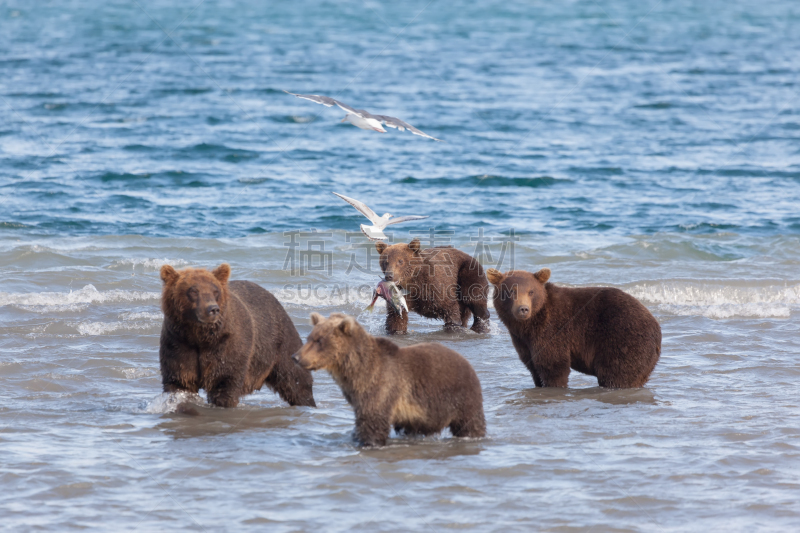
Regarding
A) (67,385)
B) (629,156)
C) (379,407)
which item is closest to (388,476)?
(379,407)

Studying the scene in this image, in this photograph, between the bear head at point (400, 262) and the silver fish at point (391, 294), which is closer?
the silver fish at point (391, 294)

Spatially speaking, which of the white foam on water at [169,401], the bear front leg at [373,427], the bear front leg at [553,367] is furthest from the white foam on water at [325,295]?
the bear front leg at [373,427]

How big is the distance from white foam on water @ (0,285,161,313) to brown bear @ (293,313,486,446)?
563 cm

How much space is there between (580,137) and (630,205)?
802cm

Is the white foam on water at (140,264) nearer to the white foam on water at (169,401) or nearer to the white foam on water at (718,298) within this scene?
the white foam on water at (169,401)

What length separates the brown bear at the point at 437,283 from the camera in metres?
10.7

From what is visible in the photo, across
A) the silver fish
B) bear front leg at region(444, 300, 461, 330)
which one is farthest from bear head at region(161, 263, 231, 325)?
bear front leg at region(444, 300, 461, 330)

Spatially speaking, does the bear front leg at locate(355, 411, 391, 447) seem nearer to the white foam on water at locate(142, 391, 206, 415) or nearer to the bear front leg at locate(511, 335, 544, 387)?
the white foam on water at locate(142, 391, 206, 415)

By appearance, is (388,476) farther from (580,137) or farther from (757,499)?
(580,137)

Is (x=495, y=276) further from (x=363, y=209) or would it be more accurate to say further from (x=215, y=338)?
(x=363, y=209)

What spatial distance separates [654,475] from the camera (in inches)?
227

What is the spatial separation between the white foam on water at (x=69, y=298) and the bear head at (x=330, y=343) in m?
5.58

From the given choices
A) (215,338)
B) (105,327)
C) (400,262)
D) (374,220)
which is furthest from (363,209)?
(215,338)

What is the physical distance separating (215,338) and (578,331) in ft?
11.0
